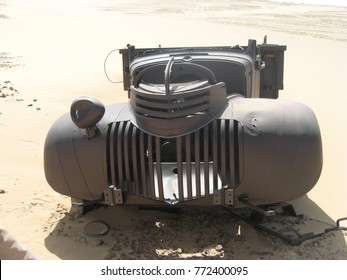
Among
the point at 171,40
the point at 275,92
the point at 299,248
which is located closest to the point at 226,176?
the point at 299,248

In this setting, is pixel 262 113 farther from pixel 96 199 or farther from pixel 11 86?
pixel 11 86

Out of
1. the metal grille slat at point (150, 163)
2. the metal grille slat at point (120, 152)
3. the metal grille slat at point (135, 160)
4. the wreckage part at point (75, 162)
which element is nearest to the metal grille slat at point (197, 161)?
the metal grille slat at point (150, 163)

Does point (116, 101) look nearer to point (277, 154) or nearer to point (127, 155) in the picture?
point (127, 155)

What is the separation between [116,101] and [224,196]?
5.77 m

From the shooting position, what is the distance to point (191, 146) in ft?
13.0

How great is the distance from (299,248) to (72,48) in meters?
13.4

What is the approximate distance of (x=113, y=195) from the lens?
4082mm

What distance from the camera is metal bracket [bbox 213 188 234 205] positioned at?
3875mm

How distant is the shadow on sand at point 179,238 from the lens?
4027 mm

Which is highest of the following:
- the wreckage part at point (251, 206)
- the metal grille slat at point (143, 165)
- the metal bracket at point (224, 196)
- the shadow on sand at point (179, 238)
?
the metal grille slat at point (143, 165)

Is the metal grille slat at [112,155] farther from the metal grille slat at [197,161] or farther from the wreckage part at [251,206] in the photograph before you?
the wreckage part at [251,206]

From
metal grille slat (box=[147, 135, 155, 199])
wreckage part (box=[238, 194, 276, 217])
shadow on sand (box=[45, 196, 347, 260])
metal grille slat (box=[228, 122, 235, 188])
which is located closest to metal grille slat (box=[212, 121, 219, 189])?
metal grille slat (box=[228, 122, 235, 188])

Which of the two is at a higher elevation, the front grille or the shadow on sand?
the front grille

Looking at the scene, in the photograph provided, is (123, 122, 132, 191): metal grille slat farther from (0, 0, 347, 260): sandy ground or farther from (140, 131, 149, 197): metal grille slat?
(0, 0, 347, 260): sandy ground
